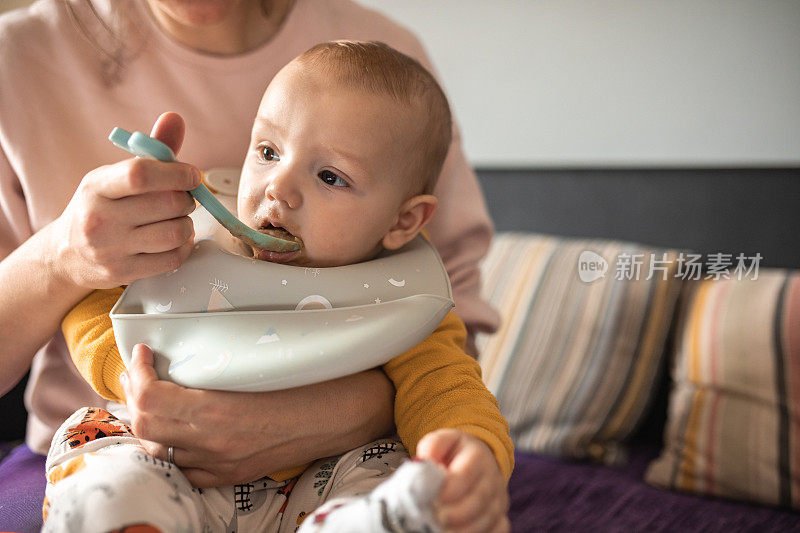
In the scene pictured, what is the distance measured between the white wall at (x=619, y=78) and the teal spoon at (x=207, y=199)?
62.0 inches

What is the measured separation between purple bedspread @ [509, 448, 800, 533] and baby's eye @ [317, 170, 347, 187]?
3.04 feet

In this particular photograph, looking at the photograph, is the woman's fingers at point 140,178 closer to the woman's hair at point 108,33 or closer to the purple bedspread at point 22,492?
the woman's hair at point 108,33

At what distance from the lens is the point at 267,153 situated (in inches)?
33.5

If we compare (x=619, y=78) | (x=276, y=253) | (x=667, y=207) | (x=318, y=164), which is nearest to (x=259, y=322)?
(x=276, y=253)

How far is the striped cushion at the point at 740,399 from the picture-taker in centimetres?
153

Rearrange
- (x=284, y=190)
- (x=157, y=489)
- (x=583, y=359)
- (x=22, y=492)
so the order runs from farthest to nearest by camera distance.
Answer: (x=583, y=359)
(x=22, y=492)
(x=284, y=190)
(x=157, y=489)

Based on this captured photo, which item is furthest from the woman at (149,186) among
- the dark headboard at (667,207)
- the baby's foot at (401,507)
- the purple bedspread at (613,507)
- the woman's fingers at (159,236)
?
the dark headboard at (667,207)

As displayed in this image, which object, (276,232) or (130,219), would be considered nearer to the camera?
(130,219)

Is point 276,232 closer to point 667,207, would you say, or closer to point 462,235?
point 462,235

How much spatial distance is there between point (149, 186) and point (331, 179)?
0.25m

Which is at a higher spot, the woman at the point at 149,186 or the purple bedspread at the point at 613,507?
the woman at the point at 149,186

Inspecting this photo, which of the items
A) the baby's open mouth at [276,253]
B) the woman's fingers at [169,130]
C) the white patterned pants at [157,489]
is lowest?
the white patterned pants at [157,489]

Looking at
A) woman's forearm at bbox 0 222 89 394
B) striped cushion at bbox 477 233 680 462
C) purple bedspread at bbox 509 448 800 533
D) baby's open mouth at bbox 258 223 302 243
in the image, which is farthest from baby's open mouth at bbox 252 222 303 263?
striped cushion at bbox 477 233 680 462

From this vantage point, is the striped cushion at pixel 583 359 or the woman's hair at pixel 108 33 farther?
the striped cushion at pixel 583 359
